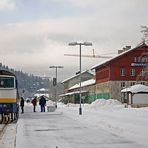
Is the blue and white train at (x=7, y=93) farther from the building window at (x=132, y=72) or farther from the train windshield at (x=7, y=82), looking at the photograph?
the building window at (x=132, y=72)

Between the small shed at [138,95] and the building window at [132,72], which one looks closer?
the small shed at [138,95]

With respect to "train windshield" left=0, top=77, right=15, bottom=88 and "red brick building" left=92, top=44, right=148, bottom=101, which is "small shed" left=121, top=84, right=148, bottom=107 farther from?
"train windshield" left=0, top=77, right=15, bottom=88

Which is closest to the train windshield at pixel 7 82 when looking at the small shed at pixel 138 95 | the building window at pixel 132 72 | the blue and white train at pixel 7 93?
the blue and white train at pixel 7 93

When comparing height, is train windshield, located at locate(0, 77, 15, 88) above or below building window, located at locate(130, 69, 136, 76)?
below

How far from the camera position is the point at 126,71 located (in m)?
85.8

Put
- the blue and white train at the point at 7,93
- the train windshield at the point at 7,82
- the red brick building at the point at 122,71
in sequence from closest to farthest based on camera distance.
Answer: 1. the blue and white train at the point at 7,93
2. the train windshield at the point at 7,82
3. the red brick building at the point at 122,71

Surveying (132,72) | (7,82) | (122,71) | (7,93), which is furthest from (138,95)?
(7,93)

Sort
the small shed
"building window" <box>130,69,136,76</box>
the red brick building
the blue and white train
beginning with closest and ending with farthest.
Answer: the blue and white train
the small shed
the red brick building
"building window" <box>130,69,136,76</box>

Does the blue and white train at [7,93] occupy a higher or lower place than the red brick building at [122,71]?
lower

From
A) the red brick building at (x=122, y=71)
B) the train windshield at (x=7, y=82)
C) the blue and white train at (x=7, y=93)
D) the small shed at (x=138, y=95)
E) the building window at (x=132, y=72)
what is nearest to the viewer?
the blue and white train at (x=7, y=93)

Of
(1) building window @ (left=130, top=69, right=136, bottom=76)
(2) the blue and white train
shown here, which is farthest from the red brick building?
(2) the blue and white train

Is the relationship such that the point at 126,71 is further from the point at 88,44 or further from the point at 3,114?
the point at 3,114

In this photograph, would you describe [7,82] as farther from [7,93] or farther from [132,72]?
[132,72]

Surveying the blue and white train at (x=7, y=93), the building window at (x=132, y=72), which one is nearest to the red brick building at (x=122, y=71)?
the building window at (x=132, y=72)
